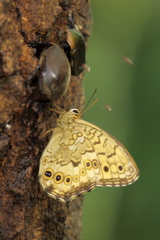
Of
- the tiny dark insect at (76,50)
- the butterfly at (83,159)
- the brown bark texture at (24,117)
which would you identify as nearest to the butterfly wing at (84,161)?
the butterfly at (83,159)

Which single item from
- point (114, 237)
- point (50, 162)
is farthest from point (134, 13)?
point (50, 162)

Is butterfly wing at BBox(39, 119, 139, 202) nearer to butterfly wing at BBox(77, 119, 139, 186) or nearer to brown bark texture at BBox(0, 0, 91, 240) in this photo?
butterfly wing at BBox(77, 119, 139, 186)

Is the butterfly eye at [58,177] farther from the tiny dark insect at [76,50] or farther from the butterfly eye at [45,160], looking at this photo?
the tiny dark insect at [76,50]

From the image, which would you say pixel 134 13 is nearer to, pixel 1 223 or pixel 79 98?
pixel 79 98

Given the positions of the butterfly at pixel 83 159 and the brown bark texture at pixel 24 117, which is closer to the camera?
the brown bark texture at pixel 24 117

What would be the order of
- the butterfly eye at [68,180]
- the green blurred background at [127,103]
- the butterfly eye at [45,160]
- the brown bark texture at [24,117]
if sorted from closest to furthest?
the brown bark texture at [24,117], the butterfly eye at [45,160], the butterfly eye at [68,180], the green blurred background at [127,103]

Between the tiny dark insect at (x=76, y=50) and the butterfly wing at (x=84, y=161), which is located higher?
the tiny dark insect at (x=76, y=50)

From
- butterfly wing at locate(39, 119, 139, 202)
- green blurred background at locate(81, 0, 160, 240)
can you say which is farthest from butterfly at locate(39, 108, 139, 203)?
green blurred background at locate(81, 0, 160, 240)
